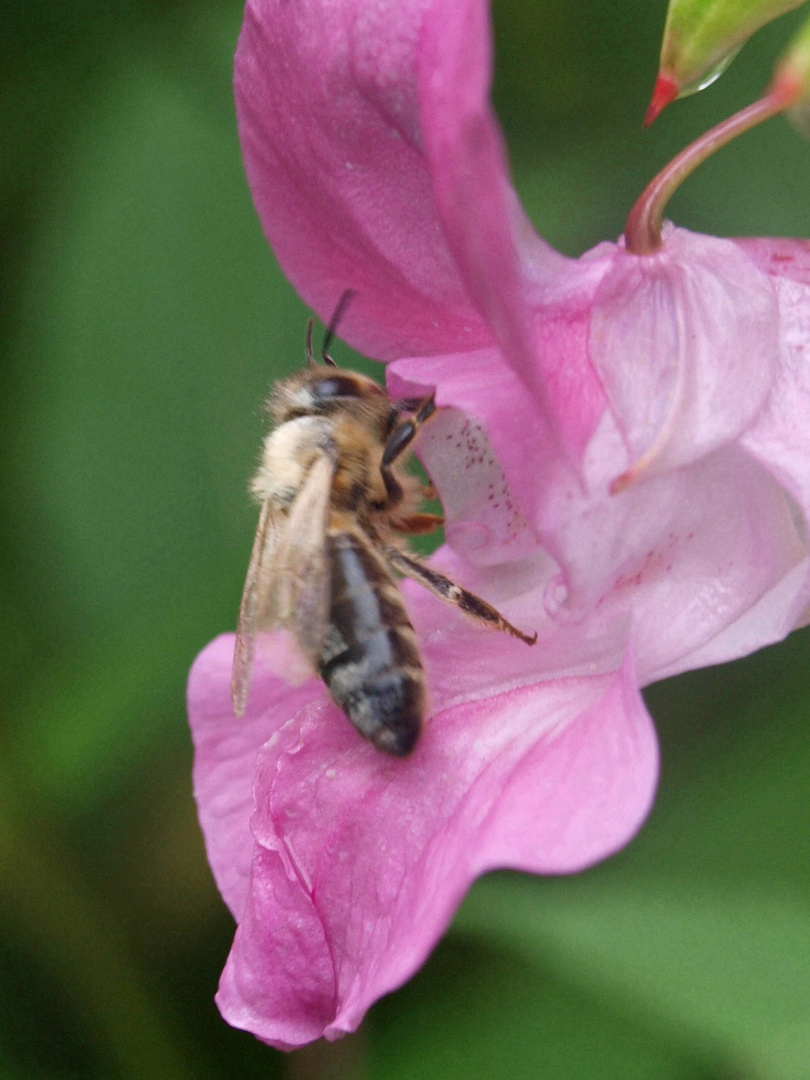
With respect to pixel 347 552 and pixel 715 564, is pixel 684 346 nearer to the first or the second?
pixel 715 564

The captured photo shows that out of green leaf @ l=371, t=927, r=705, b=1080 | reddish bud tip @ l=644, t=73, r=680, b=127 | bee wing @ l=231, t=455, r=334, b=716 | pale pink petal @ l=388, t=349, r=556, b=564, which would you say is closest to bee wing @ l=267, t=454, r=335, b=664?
bee wing @ l=231, t=455, r=334, b=716

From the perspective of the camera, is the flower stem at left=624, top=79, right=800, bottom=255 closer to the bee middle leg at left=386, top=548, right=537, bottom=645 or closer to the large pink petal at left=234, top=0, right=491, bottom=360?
the large pink petal at left=234, top=0, right=491, bottom=360

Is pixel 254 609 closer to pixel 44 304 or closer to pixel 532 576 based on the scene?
pixel 532 576

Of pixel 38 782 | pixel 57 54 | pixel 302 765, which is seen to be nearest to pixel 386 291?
pixel 302 765

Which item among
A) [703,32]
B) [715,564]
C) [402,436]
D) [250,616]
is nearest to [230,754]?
[250,616]

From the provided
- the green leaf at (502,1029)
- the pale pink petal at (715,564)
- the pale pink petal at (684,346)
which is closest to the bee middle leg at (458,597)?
the pale pink petal at (715,564)

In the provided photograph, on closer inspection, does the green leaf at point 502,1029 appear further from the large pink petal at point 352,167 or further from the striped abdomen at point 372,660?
the large pink petal at point 352,167
